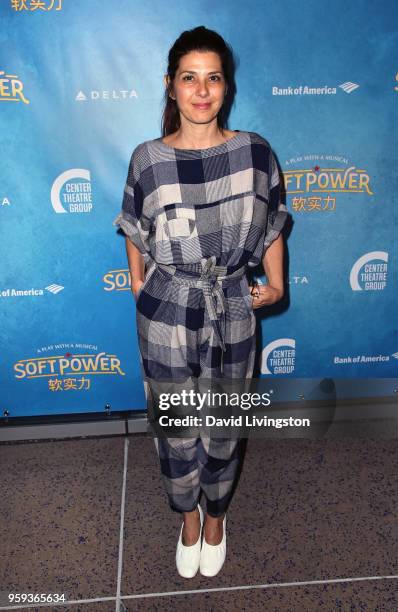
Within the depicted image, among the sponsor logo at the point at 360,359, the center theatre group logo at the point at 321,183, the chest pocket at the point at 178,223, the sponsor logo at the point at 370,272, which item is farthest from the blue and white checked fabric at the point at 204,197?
the sponsor logo at the point at 360,359

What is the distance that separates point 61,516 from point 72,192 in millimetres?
1413

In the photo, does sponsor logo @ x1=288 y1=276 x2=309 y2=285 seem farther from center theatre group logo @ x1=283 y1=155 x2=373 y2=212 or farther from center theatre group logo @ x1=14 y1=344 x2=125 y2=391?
center theatre group logo @ x1=14 y1=344 x2=125 y2=391

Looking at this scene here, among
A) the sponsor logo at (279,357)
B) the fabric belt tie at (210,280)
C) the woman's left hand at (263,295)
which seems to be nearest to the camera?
the fabric belt tie at (210,280)

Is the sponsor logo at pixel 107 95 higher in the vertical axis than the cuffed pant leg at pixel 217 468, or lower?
higher

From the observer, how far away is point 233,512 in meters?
2.35

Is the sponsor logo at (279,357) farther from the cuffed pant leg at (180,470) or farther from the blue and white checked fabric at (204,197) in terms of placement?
the blue and white checked fabric at (204,197)

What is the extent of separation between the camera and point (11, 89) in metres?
2.21

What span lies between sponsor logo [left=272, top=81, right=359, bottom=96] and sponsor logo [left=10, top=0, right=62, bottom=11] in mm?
942

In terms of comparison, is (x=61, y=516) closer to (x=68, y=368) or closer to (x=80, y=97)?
(x=68, y=368)

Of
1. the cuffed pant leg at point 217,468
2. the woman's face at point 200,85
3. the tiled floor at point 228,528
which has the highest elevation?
the woman's face at point 200,85

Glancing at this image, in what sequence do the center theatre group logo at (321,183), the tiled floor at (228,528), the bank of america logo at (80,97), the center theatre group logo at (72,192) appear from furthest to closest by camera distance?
the center theatre group logo at (321,183), the center theatre group logo at (72,192), the bank of america logo at (80,97), the tiled floor at (228,528)

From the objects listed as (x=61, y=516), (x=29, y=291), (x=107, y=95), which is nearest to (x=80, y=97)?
(x=107, y=95)

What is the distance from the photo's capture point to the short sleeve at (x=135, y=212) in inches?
67.8

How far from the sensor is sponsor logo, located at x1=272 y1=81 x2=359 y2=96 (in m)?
2.33
